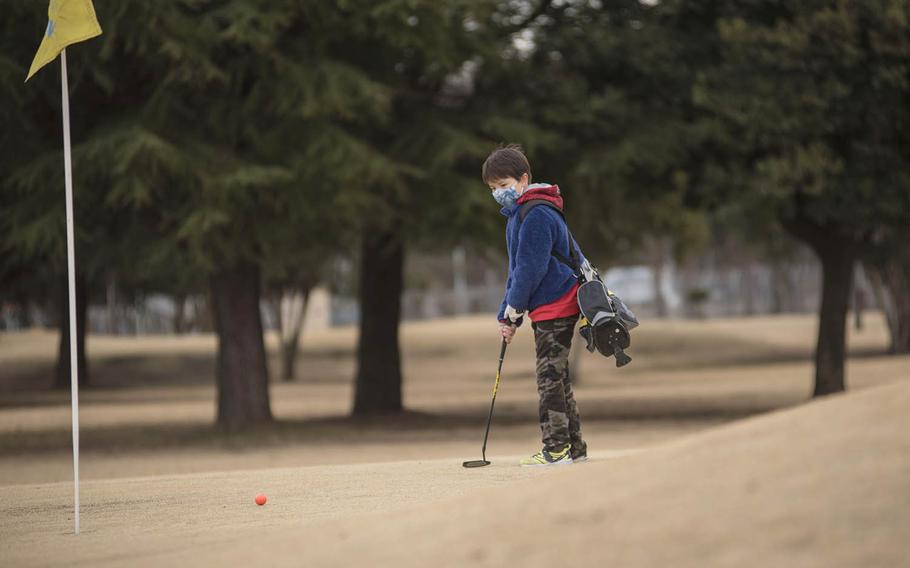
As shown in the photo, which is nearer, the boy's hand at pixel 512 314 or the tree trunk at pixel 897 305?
the boy's hand at pixel 512 314

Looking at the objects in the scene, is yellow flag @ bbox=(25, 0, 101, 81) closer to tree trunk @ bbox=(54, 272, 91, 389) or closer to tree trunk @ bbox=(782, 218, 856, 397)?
tree trunk @ bbox=(782, 218, 856, 397)

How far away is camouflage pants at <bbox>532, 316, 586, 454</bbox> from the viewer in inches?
346

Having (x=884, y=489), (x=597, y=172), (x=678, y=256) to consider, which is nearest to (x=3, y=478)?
(x=597, y=172)

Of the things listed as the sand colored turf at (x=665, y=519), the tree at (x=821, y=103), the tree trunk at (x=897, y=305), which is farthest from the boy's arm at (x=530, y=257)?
the tree trunk at (x=897, y=305)

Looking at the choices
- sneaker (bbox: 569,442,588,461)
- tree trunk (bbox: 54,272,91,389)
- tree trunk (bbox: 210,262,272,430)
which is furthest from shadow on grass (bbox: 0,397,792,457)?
tree trunk (bbox: 54,272,91,389)

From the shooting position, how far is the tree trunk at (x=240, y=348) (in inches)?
846

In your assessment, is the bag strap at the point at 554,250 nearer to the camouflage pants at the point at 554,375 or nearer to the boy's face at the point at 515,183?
the boy's face at the point at 515,183

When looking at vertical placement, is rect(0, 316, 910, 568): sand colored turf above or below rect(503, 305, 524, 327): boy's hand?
below

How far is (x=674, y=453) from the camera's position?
20.1ft

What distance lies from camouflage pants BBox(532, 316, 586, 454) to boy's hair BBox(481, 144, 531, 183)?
3.23ft

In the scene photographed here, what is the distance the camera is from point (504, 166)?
8914 millimetres

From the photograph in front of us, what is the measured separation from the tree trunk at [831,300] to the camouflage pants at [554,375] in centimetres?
1543

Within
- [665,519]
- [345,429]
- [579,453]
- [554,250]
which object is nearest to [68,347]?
[345,429]

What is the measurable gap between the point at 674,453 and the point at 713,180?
16543 millimetres
